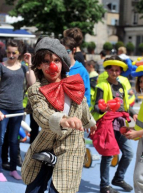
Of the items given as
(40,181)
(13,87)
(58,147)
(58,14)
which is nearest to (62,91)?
(58,147)

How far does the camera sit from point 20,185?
4.81 metres

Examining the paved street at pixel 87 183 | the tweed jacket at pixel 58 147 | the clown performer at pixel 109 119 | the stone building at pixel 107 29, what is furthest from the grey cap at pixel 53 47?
the stone building at pixel 107 29

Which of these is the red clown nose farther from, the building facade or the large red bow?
the building facade

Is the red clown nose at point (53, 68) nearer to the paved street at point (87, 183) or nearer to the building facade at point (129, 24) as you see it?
the paved street at point (87, 183)

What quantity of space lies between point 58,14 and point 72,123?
20722mm

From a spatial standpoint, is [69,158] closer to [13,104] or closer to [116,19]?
[13,104]

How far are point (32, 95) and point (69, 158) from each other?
1.95ft

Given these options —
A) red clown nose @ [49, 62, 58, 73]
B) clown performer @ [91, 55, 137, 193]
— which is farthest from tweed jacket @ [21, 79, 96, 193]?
clown performer @ [91, 55, 137, 193]

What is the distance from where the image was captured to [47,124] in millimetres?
2818

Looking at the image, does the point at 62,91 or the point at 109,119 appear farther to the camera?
the point at 109,119

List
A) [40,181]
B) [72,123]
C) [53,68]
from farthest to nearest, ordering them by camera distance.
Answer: [40,181] → [53,68] → [72,123]

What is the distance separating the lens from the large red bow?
2945 millimetres

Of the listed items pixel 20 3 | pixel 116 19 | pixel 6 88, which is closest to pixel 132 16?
pixel 116 19

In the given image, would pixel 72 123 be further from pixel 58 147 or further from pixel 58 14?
pixel 58 14
